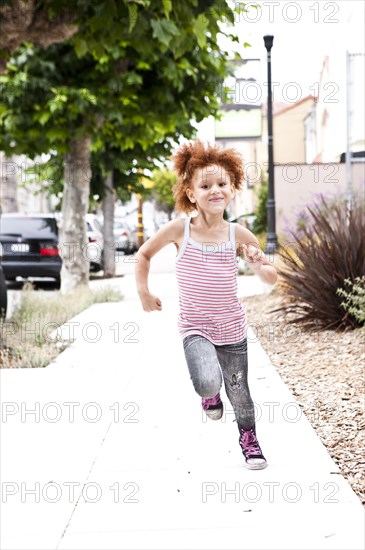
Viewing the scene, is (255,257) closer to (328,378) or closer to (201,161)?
(201,161)

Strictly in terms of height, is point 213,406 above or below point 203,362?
below

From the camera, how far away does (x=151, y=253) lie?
162 inches

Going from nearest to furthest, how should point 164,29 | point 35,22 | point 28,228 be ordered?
1. point 164,29
2. point 35,22
3. point 28,228

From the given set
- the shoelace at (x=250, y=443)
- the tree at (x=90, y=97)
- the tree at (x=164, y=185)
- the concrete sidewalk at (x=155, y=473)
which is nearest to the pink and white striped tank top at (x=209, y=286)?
the shoelace at (x=250, y=443)

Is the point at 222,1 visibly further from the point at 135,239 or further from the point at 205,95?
the point at 135,239

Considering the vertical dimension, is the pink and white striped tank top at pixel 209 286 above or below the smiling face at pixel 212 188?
below

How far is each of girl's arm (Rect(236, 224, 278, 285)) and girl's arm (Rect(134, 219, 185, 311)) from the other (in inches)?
11.2

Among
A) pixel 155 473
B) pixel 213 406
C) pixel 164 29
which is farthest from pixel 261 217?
pixel 213 406

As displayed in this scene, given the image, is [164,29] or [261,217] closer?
[164,29]

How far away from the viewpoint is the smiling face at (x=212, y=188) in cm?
380

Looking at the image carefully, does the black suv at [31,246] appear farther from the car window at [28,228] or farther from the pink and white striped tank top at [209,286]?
the pink and white striped tank top at [209,286]

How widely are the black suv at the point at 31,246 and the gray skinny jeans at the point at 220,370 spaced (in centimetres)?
1521

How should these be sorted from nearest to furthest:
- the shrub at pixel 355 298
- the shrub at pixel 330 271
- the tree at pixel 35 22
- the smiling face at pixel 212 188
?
the smiling face at pixel 212 188, the tree at pixel 35 22, the shrub at pixel 355 298, the shrub at pixel 330 271

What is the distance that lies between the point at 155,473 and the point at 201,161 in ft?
6.14
